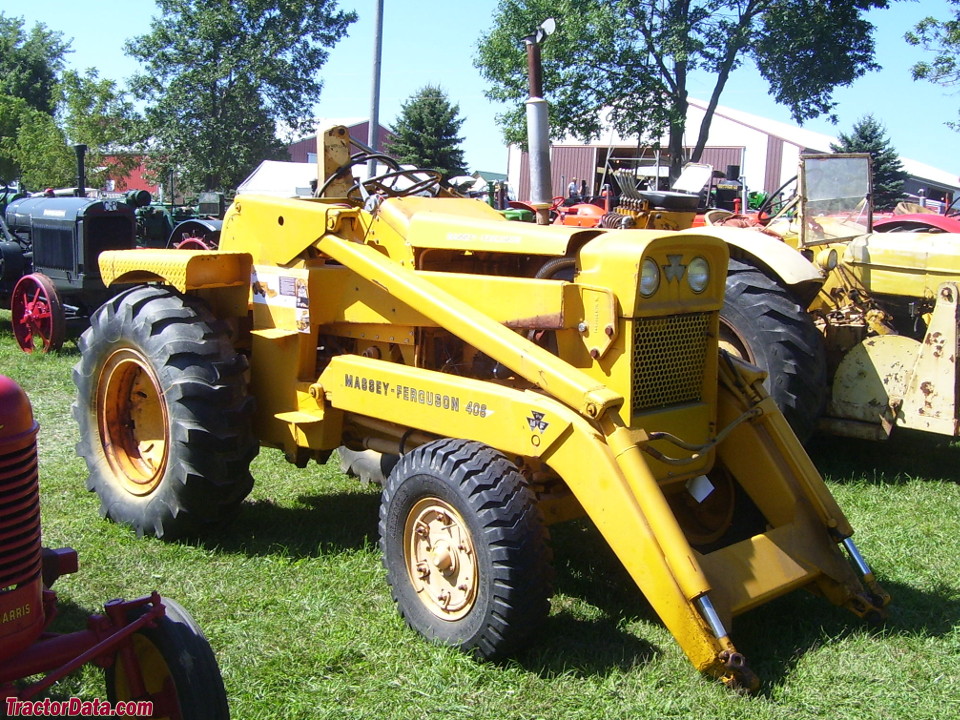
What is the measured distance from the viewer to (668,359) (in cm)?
394

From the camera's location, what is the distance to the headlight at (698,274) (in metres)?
3.96

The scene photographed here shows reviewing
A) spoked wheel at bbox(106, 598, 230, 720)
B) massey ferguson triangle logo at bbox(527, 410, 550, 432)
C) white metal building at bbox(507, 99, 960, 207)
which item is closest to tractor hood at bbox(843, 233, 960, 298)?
massey ferguson triangle logo at bbox(527, 410, 550, 432)

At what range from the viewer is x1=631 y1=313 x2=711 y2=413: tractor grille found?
383cm

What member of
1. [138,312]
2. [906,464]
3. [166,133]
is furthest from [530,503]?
[166,133]

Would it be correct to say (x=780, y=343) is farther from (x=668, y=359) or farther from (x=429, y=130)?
(x=429, y=130)

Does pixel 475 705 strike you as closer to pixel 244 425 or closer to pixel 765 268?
pixel 244 425

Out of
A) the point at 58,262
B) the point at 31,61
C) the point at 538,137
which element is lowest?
the point at 58,262

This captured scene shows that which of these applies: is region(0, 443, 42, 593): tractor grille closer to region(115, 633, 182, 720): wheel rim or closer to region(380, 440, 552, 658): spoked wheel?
region(115, 633, 182, 720): wheel rim

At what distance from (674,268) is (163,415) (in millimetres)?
2690

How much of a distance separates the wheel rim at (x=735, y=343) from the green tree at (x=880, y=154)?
2649 cm

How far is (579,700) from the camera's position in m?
3.30

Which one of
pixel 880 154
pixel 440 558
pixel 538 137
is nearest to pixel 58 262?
pixel 538 137

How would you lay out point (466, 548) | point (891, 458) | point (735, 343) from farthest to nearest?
point (891, 458), point (735, 343), point (466, 548)

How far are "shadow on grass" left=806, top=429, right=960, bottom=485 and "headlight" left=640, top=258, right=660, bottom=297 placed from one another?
3.07 m
